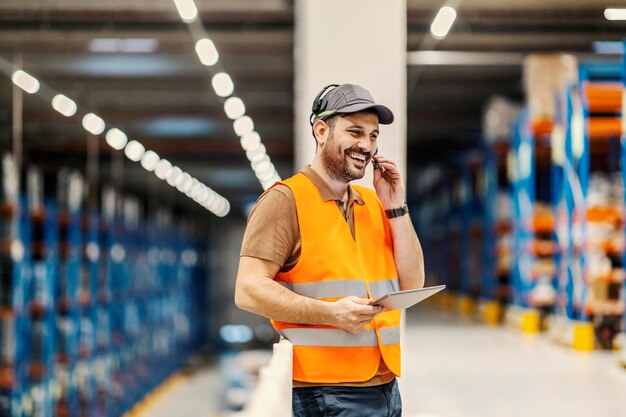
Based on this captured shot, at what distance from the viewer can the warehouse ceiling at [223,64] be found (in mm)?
9812

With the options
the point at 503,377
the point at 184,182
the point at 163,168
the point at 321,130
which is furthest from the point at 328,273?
the point at 184,182

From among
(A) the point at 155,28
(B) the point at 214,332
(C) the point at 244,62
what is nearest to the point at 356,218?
(A) the point at 155,28

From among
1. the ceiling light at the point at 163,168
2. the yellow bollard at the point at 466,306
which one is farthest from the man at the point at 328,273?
the ceiling light at the point at 163,168

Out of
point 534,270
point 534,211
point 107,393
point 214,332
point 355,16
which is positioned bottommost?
point 214,332

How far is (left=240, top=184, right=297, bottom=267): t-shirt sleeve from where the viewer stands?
8.50ft

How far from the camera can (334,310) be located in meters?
2.53

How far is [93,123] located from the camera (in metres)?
15.6

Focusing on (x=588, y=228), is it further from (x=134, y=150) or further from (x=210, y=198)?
(x=210, y=198)

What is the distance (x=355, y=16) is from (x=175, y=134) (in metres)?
14.6

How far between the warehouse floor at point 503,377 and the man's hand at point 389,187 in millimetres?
2261

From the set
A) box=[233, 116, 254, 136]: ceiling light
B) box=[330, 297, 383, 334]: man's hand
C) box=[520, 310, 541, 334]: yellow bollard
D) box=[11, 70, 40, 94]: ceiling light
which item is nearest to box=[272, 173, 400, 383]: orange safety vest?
box=[330, 297, 383, 334]: man's hand

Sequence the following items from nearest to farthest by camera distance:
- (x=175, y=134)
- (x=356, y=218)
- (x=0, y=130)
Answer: (x=356, y=218) → (x=0, y=130) → (x=175, y=134)

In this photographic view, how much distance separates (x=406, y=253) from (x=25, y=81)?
11152 mm

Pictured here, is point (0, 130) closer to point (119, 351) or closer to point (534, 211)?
point (119, 351)
